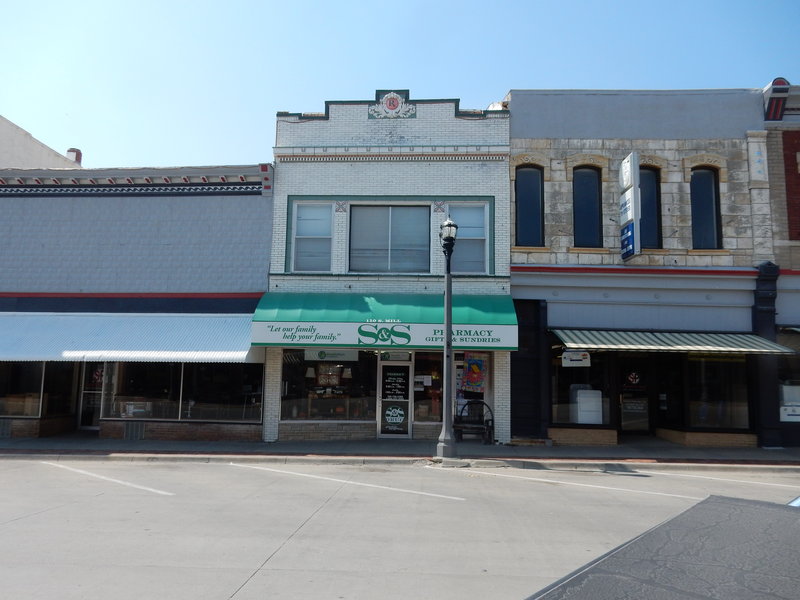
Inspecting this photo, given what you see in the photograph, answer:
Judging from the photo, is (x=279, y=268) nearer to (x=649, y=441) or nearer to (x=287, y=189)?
(x=287, y=189)

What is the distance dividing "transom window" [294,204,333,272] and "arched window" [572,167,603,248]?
6.43m

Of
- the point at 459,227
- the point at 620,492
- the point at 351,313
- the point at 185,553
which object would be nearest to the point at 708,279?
the point at 459,227

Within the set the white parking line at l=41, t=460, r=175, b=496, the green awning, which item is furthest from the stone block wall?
the white parking line at l=41, t=460, r=175, b=496

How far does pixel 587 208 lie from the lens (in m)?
15.7

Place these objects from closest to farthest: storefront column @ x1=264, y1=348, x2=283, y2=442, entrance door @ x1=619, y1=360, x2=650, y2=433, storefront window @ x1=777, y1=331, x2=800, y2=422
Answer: storefront window @ x1=777, y1=331, x2=800, y2=422
storefront column @ x1=264, y1=348, x2=283, y2=442
entrance door @ x1=619, y1=360, x2=650, y2=433

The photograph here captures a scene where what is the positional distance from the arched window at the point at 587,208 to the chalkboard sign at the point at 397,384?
5.55 m

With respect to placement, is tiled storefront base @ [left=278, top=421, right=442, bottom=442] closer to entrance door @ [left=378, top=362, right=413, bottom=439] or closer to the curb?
entrance door @ [left=378, top=362, right=413, bottom=439]

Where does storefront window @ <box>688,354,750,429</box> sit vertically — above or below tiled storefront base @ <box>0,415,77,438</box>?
above

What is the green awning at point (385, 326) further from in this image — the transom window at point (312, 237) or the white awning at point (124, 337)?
the transom window at point (312, 237)

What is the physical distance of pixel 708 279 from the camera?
49.1ft

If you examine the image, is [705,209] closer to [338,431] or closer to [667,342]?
[667,342]

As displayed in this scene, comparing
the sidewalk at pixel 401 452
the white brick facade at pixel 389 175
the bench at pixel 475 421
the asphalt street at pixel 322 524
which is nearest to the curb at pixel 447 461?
the sidewalk at pixel 401 452

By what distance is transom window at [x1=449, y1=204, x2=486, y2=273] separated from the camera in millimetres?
15578

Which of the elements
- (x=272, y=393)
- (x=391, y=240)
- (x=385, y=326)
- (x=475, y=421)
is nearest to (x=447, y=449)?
(x=475, y=421)
